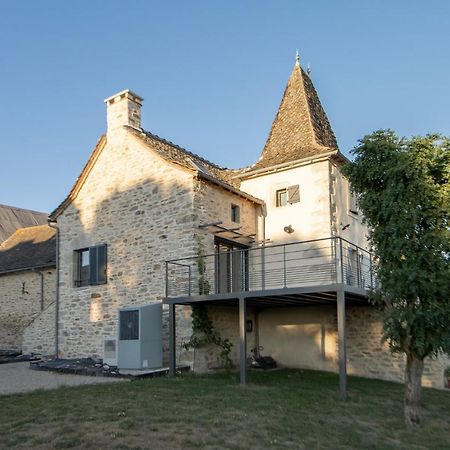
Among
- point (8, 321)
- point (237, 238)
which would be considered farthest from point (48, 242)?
point (237, 238)

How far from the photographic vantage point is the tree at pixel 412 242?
844 cm

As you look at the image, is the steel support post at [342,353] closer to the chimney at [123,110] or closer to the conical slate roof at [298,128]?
the conical slate roof at [298,128]

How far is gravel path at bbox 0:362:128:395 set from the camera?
423 inches

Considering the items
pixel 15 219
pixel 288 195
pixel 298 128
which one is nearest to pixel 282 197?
pixel 288 195

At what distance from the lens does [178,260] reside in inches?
550

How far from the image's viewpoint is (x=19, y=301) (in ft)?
69.2

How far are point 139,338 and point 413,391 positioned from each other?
22.6 feet

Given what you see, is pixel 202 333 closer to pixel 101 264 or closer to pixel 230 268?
pixel 230 268

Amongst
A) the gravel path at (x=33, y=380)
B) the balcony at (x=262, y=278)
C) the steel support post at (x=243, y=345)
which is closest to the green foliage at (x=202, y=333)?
the balcony at (x=262, y=278)

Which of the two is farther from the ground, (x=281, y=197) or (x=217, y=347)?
(x=281, y=197)

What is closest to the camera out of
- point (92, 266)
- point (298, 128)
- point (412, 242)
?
point (412, 242)

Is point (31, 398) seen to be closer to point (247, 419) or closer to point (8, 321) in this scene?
point (247, 419)

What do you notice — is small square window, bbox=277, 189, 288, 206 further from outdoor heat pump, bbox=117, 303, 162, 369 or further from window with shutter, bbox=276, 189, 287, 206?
outdoor heat pump, bbox=117, 303, 162, 369

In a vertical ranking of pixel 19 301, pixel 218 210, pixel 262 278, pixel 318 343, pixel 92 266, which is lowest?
pixel 318 343
